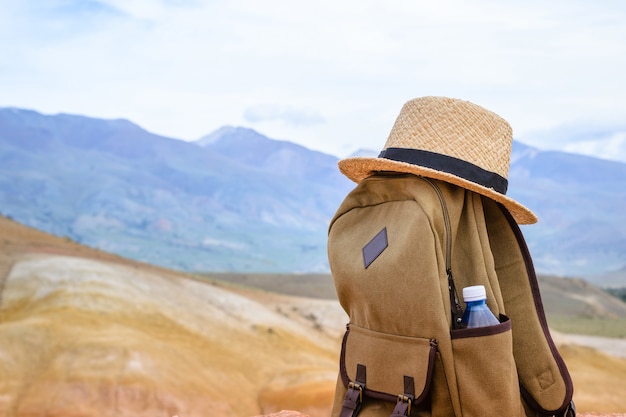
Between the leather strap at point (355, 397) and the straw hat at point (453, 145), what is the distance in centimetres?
84

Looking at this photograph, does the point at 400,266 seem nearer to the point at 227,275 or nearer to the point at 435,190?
the point at 435,190

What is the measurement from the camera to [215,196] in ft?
376

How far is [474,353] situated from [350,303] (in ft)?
2.07

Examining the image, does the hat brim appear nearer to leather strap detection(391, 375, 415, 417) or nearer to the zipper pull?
the zipper pull

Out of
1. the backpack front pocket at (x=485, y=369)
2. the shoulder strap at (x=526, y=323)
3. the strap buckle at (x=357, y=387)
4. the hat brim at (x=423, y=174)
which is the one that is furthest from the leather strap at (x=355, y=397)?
the hat brim at (x=423, y=174)

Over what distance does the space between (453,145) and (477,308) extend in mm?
698

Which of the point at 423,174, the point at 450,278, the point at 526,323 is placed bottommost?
the point at 526,323

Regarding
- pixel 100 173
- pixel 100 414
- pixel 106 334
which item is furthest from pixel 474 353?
pixel 100 173

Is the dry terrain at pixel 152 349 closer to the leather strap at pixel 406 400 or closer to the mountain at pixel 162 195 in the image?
the leather strap at pixel 406 400

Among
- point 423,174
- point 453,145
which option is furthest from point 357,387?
point 453,145

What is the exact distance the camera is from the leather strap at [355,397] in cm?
332

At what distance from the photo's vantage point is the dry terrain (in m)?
10.7

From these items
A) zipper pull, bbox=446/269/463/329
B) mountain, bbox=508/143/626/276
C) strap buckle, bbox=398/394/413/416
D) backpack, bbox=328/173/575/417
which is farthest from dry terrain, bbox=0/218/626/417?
mountain, bbox=508/143/626/276

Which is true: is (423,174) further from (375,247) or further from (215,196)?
(215,196)
